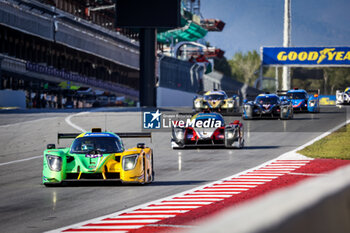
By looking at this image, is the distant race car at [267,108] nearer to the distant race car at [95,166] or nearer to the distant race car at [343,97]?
the distant race car at [343,97]

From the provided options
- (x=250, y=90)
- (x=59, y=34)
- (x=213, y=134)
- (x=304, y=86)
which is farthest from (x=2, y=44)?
(x=304, y=86)

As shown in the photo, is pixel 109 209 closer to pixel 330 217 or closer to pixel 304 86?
pixel 330 217

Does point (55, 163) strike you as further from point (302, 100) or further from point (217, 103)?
point (302, 100)

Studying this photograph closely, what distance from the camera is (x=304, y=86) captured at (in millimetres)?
126688

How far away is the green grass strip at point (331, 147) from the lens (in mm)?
19991

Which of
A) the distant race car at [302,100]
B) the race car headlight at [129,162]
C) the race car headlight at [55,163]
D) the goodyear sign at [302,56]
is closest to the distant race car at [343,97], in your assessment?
the distant race car at [302,100]

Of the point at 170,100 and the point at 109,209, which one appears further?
the point at 170,100

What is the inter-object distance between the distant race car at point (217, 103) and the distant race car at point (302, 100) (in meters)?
3.94

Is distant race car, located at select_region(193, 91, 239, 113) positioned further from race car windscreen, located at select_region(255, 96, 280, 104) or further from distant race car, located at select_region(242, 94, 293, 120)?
race car windscreen, located at select_region(255, 96, 280, 104)

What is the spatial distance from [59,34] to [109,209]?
6135 centimetres

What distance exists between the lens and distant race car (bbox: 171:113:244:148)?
21772 millimetres

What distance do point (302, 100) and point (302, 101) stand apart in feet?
0.23

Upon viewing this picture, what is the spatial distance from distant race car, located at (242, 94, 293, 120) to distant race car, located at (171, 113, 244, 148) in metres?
13.4

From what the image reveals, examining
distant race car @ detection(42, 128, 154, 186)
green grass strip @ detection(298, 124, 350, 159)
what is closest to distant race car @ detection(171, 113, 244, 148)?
green grass strip @ detection(298, 124, 350, 159)
